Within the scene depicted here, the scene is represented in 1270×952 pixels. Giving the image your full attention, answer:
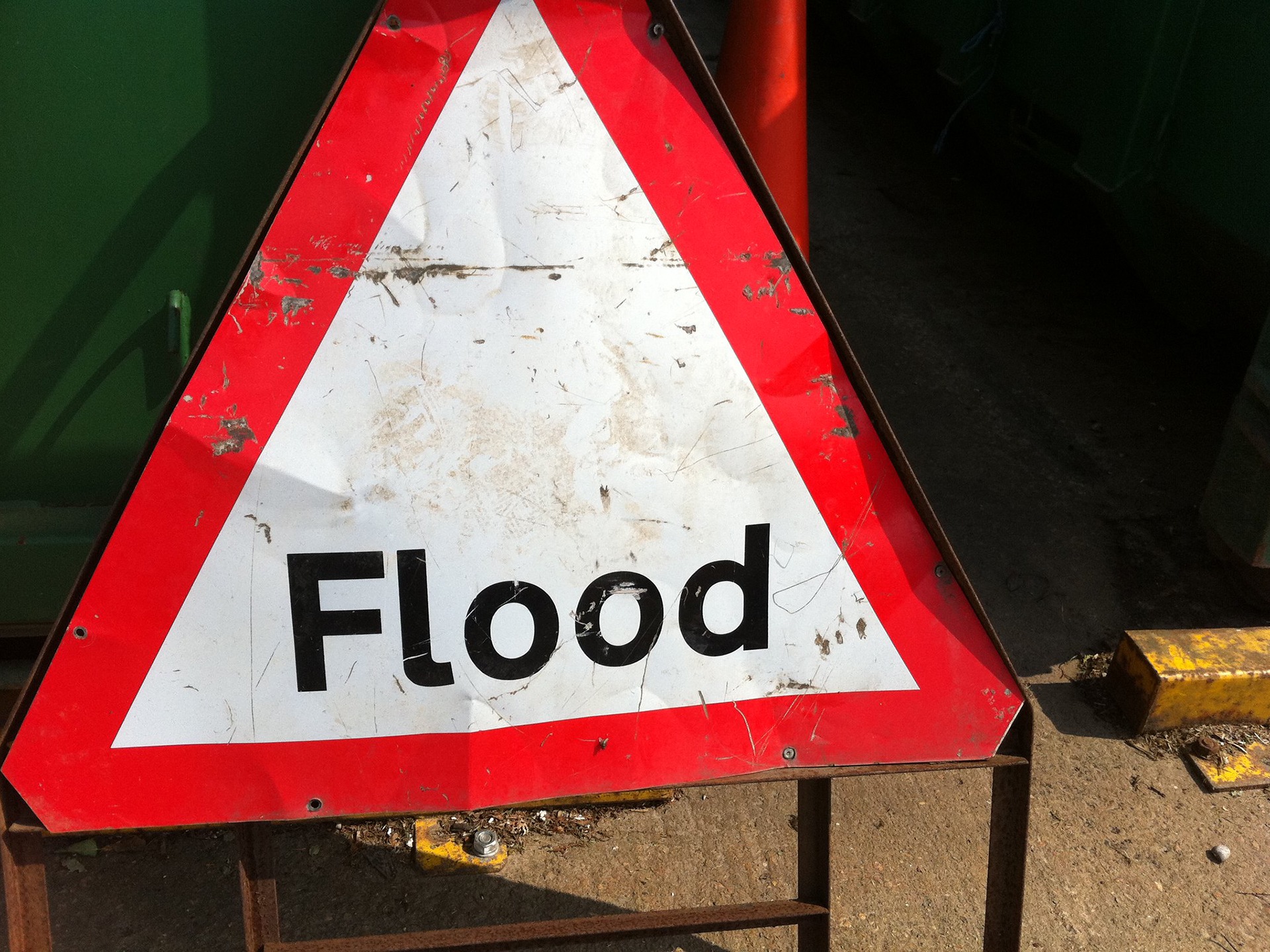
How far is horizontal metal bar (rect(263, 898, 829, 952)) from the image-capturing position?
1.39 metres

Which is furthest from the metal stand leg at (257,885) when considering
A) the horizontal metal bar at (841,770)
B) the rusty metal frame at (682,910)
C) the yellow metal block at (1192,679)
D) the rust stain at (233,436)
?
the yellow metal block at (1192,679)

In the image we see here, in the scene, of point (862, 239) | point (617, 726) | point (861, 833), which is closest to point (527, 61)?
point (617, 726)

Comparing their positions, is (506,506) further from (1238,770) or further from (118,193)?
(1238,770)

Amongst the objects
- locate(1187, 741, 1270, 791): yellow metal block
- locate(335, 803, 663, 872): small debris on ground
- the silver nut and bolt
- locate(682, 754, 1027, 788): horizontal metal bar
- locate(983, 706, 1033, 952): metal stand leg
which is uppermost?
locate(682, 754, 1027, 788): horizontal metal bar

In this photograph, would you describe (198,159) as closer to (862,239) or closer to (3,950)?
(3,950)

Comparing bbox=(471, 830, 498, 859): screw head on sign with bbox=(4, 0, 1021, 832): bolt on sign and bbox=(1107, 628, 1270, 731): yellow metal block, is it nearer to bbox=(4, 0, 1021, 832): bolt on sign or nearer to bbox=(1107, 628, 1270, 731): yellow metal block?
bbox=(4, 0, 1021, 832): bolt on sign

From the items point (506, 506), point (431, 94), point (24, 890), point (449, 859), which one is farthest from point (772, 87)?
point (24, 890)

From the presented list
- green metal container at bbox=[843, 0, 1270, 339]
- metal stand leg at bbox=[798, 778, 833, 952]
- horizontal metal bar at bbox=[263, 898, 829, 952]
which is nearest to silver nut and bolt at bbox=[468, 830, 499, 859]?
horizontal metal bar at bbox=[263, 898, 829, 952]

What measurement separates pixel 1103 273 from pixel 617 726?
4511mm

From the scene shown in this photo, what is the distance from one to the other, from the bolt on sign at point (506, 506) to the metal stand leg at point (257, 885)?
164 mm

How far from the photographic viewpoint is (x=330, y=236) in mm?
1148

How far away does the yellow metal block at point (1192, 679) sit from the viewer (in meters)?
2.54

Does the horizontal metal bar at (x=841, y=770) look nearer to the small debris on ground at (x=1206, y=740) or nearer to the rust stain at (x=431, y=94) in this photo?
the rust stain at (x=431, y=94)

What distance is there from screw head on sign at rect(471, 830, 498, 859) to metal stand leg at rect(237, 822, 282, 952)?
0.70 metres
